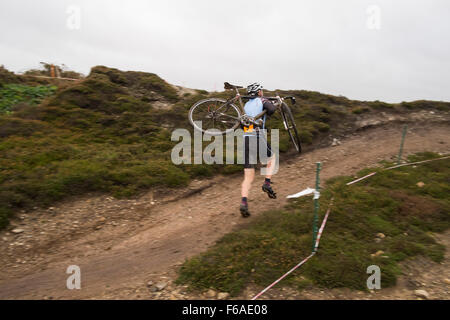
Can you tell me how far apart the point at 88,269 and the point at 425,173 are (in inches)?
359

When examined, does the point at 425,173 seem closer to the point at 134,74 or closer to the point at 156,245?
the point at 156,245

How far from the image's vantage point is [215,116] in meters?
8.61

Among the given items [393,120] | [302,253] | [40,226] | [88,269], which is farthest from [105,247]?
[393,120]

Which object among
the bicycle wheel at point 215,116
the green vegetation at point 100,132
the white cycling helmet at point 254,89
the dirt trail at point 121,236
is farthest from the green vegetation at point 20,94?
the white cycling helmet at point 254,89

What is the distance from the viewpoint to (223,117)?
8.51 meters

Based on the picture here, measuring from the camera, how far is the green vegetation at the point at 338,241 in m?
4.39

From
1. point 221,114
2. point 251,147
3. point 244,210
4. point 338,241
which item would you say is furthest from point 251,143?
→ point 338,241

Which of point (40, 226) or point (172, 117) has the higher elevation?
point (172, 117)

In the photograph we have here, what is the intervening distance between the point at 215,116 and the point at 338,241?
515 centimetres

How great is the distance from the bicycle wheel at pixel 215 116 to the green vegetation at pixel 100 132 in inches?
51.7

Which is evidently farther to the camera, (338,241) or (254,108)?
(254,108)

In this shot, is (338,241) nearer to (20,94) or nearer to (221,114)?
(221,114)

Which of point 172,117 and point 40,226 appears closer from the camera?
point 40,226
